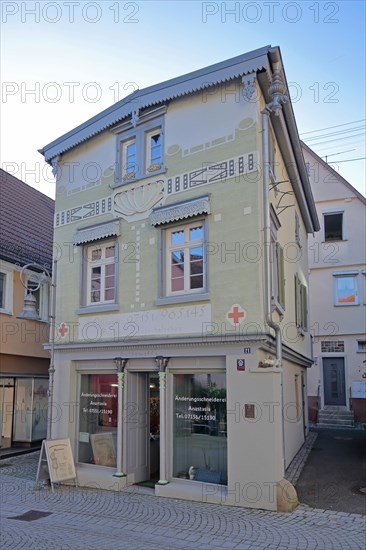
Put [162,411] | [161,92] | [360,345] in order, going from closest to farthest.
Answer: [162,411], [161,92], [360,345]

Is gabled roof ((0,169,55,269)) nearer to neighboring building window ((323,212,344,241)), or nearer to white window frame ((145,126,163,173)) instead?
white window frame ((145,126,163,173))

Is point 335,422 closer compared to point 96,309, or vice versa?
point 96,309

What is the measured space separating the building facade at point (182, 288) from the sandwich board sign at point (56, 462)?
1.57 feet

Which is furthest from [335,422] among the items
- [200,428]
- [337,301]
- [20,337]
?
[20,337]

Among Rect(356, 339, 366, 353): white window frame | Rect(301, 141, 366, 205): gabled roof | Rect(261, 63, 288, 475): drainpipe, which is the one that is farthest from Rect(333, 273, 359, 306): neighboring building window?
Rect(261, 63, 288, 475): drainpipe

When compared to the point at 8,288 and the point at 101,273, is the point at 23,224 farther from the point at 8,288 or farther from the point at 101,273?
the point at 101,273

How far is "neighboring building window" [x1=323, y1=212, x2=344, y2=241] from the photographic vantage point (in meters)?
23.0

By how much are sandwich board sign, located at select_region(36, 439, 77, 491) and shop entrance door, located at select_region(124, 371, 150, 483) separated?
1386mm

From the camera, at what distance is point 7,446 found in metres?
16.6

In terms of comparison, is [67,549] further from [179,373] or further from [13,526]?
[179,373]

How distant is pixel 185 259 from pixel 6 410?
958cm

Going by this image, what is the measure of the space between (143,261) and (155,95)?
381 cm

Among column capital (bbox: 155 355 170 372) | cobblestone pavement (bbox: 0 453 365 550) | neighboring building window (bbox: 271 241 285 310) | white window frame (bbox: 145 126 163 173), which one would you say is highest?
white window frame (bbox: 145 126 163 173)

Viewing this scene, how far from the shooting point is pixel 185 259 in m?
10.7
